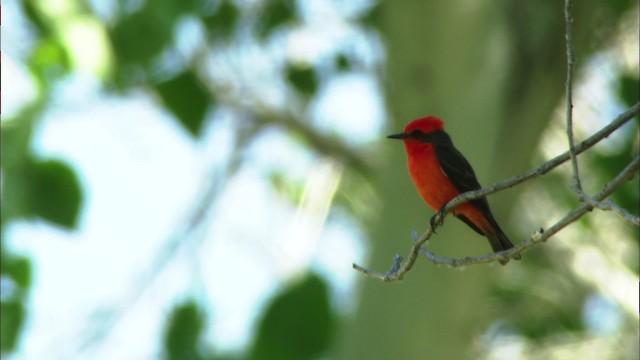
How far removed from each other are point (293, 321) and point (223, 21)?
2.89 m

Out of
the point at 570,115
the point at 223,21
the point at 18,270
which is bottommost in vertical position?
the point at 570,115

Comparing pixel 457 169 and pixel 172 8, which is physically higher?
pixel 172 8

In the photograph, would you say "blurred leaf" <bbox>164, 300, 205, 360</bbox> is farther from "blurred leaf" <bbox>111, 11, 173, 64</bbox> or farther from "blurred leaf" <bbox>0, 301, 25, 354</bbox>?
"blurred leaf" <bbox>111, 11, 173, 64</bbox>

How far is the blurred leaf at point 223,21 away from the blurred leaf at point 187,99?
1046 mm

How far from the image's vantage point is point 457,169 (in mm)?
5203

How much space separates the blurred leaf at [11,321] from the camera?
288 inches

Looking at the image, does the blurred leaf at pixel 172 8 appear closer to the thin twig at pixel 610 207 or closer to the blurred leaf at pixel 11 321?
the blurred leaf at pixel 11 321

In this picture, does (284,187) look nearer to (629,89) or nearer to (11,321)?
(11,321)

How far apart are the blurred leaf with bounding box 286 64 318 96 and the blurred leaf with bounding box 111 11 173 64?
304cm

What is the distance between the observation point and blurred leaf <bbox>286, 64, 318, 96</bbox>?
10.8 metres

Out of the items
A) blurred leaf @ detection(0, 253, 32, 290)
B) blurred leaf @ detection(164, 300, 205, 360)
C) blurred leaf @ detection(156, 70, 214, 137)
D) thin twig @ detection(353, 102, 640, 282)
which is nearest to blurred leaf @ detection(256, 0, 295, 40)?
blurred leaf @ detection(156, 70, 214, 137)

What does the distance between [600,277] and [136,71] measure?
437 cm

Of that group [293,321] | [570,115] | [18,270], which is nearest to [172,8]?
[18,270]

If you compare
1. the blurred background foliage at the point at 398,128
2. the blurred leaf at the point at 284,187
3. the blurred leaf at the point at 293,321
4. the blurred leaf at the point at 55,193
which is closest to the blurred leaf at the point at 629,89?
the blurred background foliage at the point at 398,128
